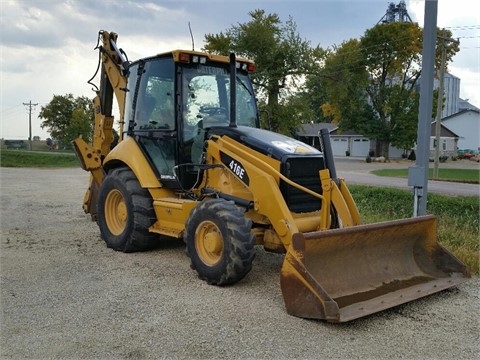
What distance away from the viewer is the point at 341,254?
502 centimetres

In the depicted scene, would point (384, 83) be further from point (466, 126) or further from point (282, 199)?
point (282, 199)

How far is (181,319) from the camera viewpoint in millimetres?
4469

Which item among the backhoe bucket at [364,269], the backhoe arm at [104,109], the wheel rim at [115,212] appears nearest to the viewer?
the backhoe bucket at [364,269]

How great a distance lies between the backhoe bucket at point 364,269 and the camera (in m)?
4.42

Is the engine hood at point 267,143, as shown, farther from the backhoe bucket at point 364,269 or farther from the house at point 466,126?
the house at point 466,126

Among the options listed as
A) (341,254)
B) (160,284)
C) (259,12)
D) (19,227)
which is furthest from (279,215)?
(259,12)

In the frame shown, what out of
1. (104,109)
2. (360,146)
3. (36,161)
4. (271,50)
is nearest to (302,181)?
(104,109)

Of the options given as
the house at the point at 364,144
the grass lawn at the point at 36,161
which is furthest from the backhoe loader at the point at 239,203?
the house at the point at 364,144

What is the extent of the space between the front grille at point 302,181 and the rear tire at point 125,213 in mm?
2085

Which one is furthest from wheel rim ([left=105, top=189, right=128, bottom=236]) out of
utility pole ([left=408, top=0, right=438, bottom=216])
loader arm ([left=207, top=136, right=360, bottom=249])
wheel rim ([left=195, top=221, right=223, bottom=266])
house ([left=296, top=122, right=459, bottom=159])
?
house ([left=296, top=122, right=459, bottom=159])

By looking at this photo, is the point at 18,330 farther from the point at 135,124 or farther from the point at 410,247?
the point at 410,247

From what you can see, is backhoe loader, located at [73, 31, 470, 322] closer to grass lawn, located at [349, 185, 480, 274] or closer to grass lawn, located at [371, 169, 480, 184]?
grass lawn, located at [349, 185, 480, 274]

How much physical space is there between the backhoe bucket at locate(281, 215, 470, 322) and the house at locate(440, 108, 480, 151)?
61.2m

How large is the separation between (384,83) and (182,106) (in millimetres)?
40694
